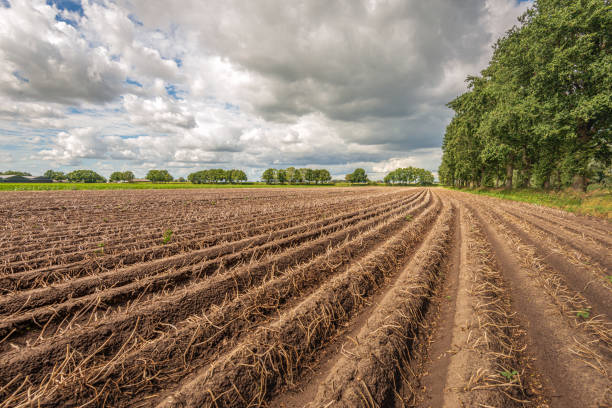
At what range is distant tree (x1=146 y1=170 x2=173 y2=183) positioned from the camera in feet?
417

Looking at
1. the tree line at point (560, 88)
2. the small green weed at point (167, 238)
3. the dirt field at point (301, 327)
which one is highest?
the tree line at point (560, 88)

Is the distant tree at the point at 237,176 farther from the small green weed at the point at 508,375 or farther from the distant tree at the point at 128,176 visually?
the small green weed at the point at 508,375

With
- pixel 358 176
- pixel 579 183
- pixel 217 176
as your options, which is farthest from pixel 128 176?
pixel 579 183

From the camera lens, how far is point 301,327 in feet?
11.2

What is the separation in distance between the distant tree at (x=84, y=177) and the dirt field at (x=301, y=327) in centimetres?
14012

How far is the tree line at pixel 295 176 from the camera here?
129 metres

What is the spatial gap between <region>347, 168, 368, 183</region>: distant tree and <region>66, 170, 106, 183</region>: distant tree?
139 meters

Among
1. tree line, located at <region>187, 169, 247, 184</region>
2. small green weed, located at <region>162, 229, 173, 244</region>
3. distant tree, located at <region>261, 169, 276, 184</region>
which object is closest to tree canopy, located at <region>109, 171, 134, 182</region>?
tree line, located at <region>187, 169, 247, 184</region>

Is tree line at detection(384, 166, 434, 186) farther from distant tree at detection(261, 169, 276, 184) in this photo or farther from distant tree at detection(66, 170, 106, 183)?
distant tree at detection(66, 170, 106, 183)

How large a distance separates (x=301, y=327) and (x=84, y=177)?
15263 centimetres

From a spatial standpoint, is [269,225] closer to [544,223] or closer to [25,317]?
[25,317]

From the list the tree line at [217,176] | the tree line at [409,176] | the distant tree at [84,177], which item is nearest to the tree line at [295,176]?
the tree line at [217,176]

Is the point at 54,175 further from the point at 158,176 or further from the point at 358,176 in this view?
the point at 358,176

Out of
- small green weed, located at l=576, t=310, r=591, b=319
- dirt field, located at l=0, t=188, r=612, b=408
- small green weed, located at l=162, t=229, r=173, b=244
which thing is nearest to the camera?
dirt field, located at l=0, t=188, r=612, b=408
